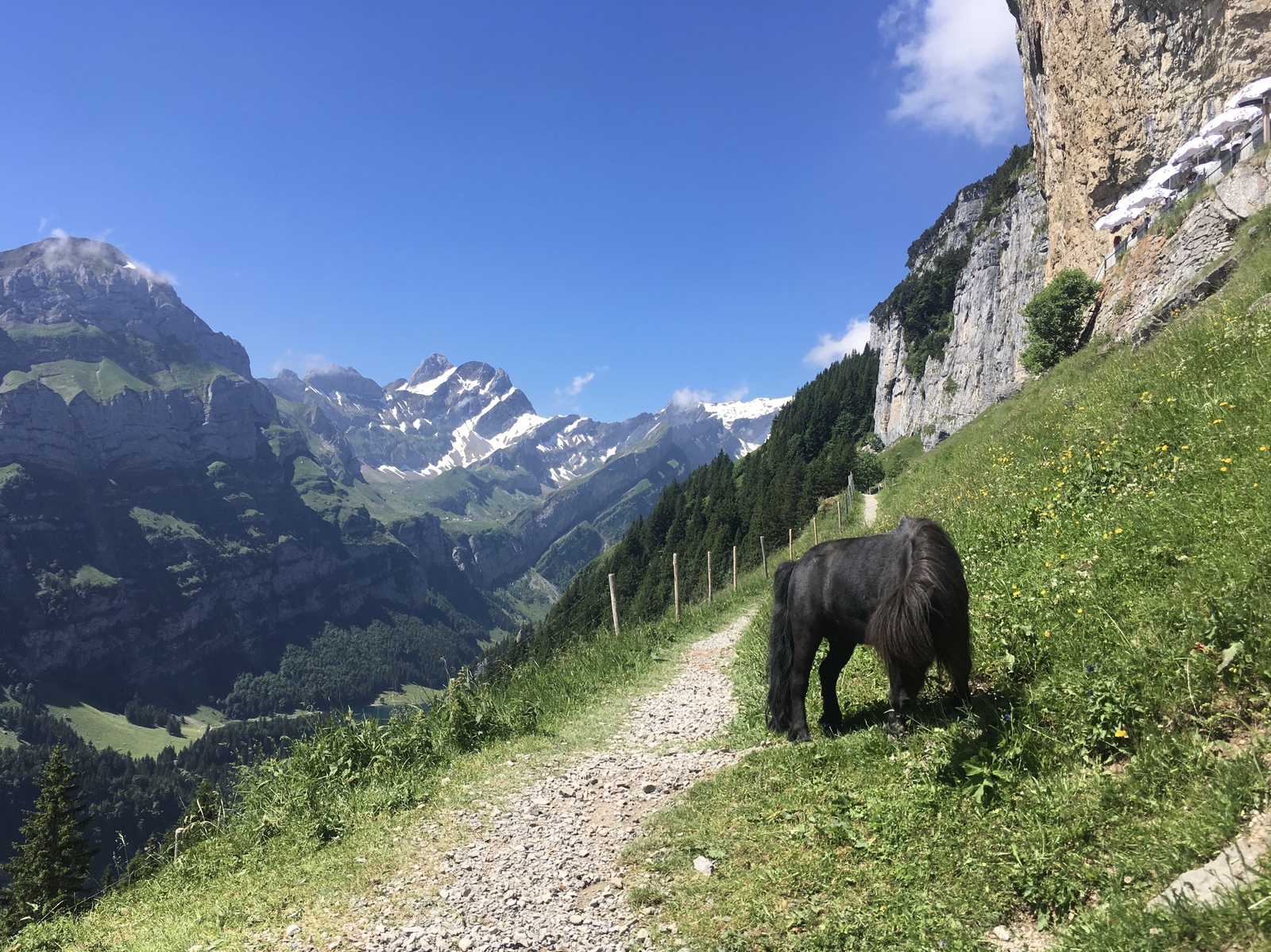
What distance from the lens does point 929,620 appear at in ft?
19.3

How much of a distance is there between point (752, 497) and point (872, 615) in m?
97.7

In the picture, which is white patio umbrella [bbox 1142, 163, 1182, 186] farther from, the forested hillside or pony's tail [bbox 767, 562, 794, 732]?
pony's tail [bbox 767, 562, 794, 732]

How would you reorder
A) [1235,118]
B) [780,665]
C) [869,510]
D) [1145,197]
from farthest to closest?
[869,510], [1145,197], [1235,118], [780,665]

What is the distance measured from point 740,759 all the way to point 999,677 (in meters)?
2.84

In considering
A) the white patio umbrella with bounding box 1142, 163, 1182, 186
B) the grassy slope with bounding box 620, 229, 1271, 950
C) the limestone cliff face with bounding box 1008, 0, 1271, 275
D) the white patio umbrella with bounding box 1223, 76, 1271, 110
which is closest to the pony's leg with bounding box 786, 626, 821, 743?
the grassy slope with bounding box 620, 229, 1271, 950

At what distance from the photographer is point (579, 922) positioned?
201 inches

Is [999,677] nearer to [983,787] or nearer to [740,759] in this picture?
[983,787]

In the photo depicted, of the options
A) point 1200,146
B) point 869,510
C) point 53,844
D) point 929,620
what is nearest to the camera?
point 929,620

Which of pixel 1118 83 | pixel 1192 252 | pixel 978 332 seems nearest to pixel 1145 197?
pixel 1192 252

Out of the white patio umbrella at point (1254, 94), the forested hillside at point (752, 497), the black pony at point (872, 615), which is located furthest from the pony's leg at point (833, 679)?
the forested hillside at point (752, 497)

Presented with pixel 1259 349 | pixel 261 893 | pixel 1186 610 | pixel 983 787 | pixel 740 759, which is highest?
pixel 1259 349

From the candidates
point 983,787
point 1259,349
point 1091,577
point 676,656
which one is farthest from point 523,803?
point 1259,349

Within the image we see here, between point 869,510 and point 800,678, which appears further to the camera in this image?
point 869,510

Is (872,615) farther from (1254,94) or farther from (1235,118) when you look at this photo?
(1254,94)
